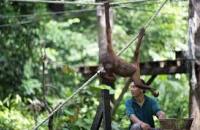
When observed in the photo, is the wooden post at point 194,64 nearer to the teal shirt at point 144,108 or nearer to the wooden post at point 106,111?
the teal shirt at point 144,108

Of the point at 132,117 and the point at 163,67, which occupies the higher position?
the point at 132,117

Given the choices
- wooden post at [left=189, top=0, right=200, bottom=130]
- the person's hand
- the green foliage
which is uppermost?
wooden post at [left=189, top=0, right=200, bottom=130]

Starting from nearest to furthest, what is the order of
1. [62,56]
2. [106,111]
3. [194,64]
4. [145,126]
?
[145,126] → [194,64] → [106,111] → [62,56]

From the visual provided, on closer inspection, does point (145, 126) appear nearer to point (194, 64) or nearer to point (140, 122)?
point (140, 122)

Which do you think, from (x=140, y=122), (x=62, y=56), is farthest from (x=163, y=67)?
(x=62, y=56)

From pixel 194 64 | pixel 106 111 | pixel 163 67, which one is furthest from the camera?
pixel 163 67

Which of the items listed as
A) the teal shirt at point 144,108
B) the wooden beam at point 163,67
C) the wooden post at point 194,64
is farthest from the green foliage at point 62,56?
the wooden post at point 194,64

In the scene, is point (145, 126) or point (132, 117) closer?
point (145, 126)

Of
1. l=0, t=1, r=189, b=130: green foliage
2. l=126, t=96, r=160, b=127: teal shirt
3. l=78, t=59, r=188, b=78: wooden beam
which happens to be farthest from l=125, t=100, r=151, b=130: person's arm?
l=78, t=59, r=188, b=78: wooden beam

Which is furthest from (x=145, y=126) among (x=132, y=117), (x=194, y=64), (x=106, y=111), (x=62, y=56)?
(x=62, y=56)

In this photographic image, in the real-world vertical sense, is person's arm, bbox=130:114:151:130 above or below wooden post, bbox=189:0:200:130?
below

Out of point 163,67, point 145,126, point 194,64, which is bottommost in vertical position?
point 163,67

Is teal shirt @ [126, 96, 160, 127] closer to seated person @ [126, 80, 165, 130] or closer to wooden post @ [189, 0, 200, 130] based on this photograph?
seated person @ [126, 80, 165, 130]

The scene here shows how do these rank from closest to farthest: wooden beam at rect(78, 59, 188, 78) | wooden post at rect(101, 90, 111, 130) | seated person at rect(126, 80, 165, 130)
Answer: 1. seated person at rect(126, 80, 165, 130)
2. wooden post at rect(101, 90, 111, 130)
3. wooden beam at rect(78, 59, 188, 78)
